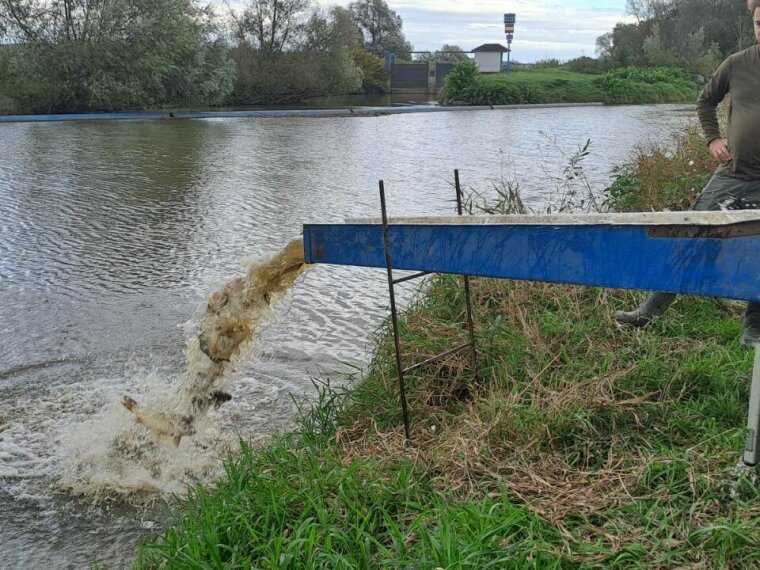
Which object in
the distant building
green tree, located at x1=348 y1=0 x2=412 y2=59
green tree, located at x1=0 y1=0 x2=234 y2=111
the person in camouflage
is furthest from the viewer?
green tree, located at x1=348 y1=0 x2=412 y2=59

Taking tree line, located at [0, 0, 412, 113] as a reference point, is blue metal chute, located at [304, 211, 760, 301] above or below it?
below

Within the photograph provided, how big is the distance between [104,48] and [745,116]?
31.7 m

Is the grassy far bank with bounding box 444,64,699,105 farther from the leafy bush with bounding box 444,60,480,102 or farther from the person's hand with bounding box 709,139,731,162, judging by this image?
the person's hand with bounding box 709,139,731,162

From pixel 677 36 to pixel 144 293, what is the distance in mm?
53804

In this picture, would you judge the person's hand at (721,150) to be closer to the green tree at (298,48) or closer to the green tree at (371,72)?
the green tree at (298,48)

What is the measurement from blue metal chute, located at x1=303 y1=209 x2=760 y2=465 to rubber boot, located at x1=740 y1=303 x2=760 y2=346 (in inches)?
56.0

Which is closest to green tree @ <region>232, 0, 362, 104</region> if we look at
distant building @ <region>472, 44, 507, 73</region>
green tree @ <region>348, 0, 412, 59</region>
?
distant building @ <region>472, 44, 507, 73</region>

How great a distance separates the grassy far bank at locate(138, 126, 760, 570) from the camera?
2463mm

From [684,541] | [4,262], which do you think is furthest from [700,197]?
[4,262]

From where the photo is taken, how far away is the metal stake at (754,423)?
2.44 m

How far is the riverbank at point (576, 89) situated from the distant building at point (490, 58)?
36.9ft

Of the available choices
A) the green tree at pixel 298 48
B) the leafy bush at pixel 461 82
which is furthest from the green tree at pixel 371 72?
the leafy bush at pixel 461 82

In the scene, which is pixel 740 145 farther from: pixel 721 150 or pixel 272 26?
pixel 272 26

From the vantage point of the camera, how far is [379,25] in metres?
63.5
